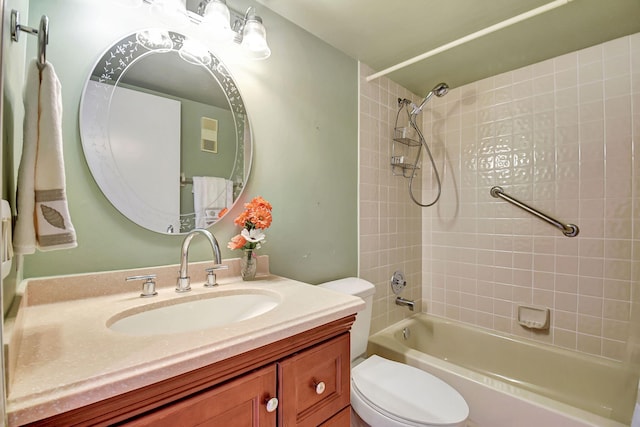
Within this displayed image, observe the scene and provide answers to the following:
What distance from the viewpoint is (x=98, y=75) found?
2.99 feet

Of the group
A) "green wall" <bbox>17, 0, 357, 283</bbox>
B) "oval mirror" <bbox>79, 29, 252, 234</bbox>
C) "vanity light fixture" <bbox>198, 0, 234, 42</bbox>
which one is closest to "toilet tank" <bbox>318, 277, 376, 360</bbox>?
"green wall" <bbox>17, 0, 357, 283</bbox>

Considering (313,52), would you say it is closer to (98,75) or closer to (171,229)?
(98,75)

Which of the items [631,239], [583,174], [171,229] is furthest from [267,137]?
[631,239]

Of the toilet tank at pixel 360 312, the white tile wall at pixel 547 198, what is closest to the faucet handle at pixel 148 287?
the toilet tank at pixel 360 312

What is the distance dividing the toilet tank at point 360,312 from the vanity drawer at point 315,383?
0.59m

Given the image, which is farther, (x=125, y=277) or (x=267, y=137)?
(x=267, y=137)

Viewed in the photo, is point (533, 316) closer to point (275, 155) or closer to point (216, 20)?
point (275, 155)

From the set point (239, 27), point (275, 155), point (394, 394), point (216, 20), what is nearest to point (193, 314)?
point (275, 155)

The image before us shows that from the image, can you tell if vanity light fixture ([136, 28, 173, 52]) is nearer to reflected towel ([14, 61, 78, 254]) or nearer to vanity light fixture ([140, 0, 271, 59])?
vanity light fixture ([140, 0, 271, 59])

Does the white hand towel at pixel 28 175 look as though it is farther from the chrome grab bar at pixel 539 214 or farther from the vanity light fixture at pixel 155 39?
the chrome grab bar at pixel 539 214

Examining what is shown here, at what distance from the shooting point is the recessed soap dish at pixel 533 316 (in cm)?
179

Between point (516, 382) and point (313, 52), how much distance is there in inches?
89.8

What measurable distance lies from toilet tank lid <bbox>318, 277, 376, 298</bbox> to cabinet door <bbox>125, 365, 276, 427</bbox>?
790 millimetres

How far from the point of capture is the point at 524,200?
188 centimetres
